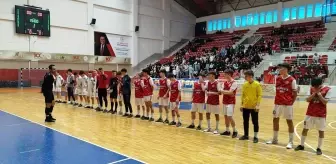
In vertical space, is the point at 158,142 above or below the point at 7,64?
below

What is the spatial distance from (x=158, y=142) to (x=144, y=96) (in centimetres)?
327

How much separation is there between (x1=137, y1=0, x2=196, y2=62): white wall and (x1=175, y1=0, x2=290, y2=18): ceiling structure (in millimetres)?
891

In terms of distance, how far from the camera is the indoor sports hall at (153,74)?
5996mm

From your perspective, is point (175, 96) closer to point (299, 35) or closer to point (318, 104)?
point (318, 104)

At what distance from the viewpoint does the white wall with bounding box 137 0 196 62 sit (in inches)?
1425

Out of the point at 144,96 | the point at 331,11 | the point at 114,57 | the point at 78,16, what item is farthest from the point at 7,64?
the point at 331,11

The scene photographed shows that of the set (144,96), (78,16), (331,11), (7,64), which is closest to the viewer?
(144,96)

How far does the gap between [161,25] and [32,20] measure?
56.9ft

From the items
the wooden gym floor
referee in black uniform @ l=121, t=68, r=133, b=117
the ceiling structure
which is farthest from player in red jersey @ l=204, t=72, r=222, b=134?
the ceiling structure

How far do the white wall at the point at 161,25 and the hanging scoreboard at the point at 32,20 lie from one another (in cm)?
Answer: 1194

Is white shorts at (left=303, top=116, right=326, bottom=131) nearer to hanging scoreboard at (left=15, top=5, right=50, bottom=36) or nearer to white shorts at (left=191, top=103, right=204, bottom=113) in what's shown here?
white shorts at (left=191, top=103, right=204, bottom=113)

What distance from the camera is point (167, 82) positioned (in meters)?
9.02

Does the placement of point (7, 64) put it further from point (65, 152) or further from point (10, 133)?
point (65, 152)

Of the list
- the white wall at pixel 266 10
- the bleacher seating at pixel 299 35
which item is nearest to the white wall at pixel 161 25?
the white wall at pixel 266 10
